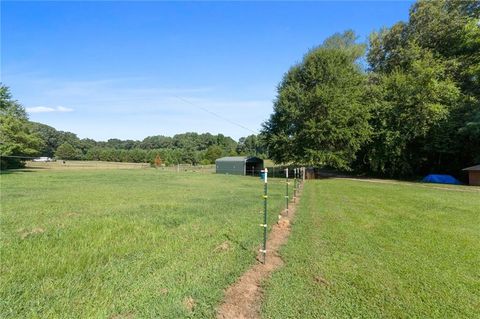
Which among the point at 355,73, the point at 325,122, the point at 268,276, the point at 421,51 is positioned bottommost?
the point at 268,276

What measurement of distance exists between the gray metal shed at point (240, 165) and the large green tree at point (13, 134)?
26.2 metres

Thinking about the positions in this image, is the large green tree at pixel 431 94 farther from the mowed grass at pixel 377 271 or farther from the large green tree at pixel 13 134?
the large green tree at pixel 13 134

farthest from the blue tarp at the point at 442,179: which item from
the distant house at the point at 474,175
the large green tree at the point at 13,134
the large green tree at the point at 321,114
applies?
the large green tree at the point at 13,134

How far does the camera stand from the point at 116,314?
311 cm

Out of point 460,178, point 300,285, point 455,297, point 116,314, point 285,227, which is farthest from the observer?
point 460,178

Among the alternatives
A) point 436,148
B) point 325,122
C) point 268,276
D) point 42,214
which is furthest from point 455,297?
point 436,148

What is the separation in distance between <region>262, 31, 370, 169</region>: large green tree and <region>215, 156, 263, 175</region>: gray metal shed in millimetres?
9362

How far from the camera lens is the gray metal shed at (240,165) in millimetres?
39281

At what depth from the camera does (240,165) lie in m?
39.5

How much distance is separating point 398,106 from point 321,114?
7998mm

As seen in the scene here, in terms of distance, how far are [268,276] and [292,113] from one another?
80.1 ft

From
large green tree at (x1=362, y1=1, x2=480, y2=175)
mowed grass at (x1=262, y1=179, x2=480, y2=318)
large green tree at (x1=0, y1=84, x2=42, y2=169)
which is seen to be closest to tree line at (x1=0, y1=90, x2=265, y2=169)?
large green tree at (x1=0, y1=84, x2=42, y2=169)

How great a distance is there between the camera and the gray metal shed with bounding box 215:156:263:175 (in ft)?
129

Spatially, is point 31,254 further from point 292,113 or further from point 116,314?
point 292,113
